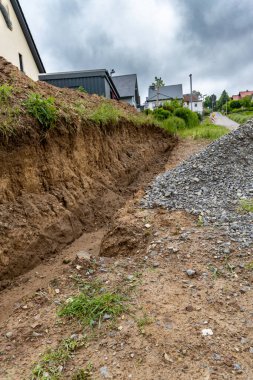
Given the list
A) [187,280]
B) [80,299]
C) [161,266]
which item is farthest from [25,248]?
[187,280]

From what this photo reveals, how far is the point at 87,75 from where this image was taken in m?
15.6

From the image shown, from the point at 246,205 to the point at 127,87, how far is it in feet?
99.9

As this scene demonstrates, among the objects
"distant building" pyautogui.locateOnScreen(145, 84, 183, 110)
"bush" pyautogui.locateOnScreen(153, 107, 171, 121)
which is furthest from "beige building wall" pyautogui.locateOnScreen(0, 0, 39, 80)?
"distant building" pyautogui.locateOnScreen(145, 84, 183, 110)

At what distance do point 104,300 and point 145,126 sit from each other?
26.4 feet

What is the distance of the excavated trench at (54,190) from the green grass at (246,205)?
2.36m

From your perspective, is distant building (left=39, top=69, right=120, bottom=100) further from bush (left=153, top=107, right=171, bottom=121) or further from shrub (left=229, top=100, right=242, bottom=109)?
shrub (left=229, top=100, right=242, bottom=109)

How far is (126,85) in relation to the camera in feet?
111

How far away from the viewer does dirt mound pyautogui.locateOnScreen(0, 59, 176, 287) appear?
4180 millimetres

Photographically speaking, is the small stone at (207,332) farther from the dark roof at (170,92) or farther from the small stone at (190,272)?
the dark roof at (170,92)

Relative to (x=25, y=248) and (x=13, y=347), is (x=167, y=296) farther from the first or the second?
(x=25, y=248)

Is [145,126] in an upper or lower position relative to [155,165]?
upper

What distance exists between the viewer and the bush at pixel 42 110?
4901 mm

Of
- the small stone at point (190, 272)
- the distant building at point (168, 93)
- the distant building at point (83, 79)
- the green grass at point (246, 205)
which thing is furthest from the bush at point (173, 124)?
the distant building at point (168, 93)

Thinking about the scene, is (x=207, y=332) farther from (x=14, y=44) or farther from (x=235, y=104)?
(x=235, y=104)
